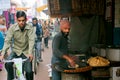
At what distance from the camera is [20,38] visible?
698cm

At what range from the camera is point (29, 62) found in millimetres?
6695

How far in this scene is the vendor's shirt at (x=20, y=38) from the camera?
683cm

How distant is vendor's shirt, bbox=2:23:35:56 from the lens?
6.83 metres

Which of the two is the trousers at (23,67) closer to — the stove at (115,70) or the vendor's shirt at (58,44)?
the vendor's shirt at (58,44)

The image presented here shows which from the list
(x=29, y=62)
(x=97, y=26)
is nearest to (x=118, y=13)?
(x=97, y=26)

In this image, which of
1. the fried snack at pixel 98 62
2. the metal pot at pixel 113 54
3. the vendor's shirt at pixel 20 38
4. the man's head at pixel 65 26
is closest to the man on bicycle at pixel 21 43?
the vendor's shirt at pixel 20 38

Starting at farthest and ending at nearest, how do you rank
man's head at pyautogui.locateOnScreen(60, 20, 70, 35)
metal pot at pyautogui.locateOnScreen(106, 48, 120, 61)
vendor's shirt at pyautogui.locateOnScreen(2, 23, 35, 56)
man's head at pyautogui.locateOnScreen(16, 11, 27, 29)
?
metal pot at pyautogui.locateOnScreen(106, 48, 120, 61) → vendor's shirt at pyautogui.locateOnScreen(2, 23, 35, 56) → man's head at pyautogui.locateOnScreen(16, 11, 27, 29) → man's head at pyautogui.locateOnScreen(60, 20, 70, 35)

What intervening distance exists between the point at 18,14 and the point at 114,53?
237 cm

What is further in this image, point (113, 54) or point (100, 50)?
point (100, 50)

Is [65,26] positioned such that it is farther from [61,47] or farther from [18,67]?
[18,67]

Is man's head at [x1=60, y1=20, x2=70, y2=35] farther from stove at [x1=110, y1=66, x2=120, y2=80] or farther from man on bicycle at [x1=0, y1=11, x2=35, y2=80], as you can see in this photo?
stove at [x1=110, y1=66, x2=120, y2=80]

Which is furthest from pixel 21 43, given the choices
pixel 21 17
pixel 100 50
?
pixel 100 50

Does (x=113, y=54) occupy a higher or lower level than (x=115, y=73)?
higher

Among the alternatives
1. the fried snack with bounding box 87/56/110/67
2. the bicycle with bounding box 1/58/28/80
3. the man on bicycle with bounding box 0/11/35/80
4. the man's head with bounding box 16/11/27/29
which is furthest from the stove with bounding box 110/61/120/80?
the man's head with bounding box 16/11/27/29
